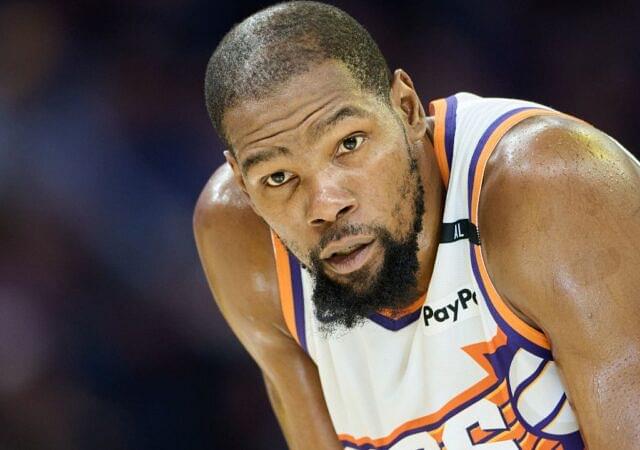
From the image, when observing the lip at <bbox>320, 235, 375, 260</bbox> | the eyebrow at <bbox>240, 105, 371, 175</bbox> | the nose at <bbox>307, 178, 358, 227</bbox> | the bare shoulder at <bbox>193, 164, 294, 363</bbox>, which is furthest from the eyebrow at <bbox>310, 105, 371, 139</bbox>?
the bare shoulder at <bbox>193, 164, 294, 363</bbox>

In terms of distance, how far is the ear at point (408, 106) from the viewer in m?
2.24

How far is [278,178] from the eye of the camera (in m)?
2.15

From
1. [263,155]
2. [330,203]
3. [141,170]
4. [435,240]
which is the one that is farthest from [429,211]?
[141,170]

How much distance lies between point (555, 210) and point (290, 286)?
0.84 meters

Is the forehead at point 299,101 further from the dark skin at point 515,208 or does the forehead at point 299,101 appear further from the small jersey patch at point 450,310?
the small jersey patch at point 450,310

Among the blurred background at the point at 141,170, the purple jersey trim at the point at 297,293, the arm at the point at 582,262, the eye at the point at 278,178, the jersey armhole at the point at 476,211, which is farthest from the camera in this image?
the blurred background at the point at 141,170

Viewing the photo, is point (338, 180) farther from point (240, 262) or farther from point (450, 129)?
point (240, 262)

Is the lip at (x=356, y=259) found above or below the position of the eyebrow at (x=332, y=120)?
below

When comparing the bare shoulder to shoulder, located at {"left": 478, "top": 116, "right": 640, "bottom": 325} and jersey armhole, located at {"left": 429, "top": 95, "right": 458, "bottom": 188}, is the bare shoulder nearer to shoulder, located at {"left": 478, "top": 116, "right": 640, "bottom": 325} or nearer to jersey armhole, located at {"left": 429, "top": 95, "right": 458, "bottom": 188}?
jersey armhole, located at {"left": 429, "top": 95, "right": 458, "bottom": 188}

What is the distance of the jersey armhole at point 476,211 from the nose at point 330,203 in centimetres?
25

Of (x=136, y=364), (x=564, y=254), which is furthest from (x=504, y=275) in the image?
(x=136, y=364)

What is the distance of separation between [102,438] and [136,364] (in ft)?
1.07

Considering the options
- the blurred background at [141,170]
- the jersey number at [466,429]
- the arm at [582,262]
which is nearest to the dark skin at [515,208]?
the arm at [582,262]

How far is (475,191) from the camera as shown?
2.08 meters
